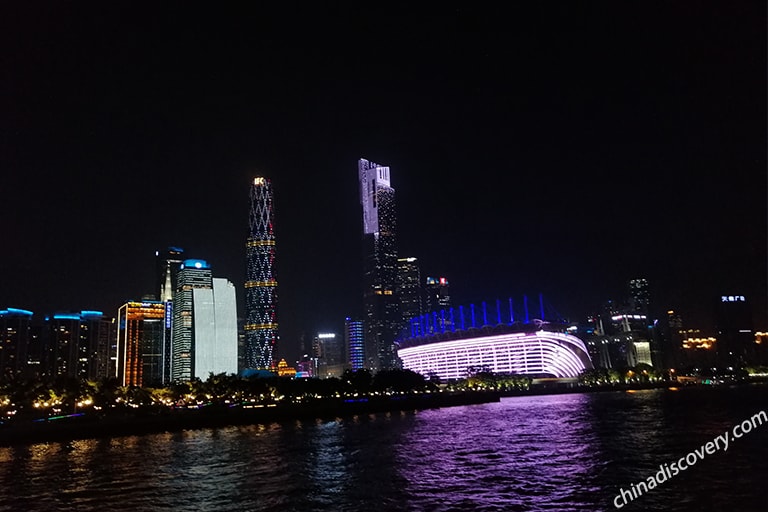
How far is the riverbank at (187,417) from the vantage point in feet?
245

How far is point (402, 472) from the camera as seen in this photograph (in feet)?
129

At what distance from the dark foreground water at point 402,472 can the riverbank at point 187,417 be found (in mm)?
8640

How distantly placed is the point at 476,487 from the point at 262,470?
16225 mm

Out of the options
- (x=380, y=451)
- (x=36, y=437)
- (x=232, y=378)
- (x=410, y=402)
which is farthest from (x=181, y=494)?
(x=410, y=402)

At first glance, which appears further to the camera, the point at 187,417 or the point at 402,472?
the point at 187,417

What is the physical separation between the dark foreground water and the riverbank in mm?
8640

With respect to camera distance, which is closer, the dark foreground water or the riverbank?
the dark foreground water

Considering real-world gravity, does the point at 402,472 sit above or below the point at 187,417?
above

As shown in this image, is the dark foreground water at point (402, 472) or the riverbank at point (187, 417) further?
the riverbank at point (187, 417)

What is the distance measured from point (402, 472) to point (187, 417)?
66.5 meters

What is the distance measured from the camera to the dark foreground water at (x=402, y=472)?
99.3 ft

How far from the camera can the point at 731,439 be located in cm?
5066

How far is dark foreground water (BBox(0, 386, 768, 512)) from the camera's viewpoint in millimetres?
30281

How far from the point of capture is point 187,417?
315 feet
